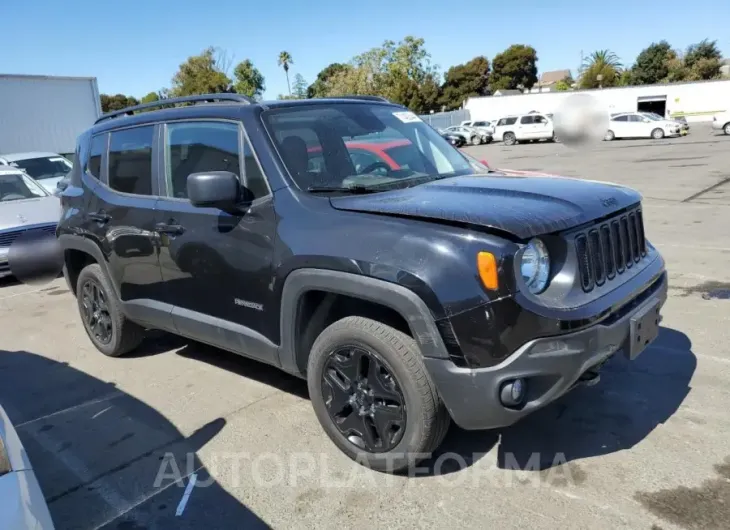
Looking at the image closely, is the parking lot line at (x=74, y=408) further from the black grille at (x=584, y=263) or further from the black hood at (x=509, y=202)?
the black grille at (x=584, y=263)

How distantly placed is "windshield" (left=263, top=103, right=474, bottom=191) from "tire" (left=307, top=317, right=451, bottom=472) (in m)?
0.89

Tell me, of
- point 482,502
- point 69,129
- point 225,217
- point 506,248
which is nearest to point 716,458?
point 482,502

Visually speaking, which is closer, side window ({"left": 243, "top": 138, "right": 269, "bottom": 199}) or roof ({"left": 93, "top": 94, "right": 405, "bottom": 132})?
side window ({"left": 243, "top": 138, "right": 269, "bottom": 199})

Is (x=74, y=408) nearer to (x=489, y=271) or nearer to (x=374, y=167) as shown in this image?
(x=374, y=167)

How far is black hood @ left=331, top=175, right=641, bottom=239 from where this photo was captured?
272 cm

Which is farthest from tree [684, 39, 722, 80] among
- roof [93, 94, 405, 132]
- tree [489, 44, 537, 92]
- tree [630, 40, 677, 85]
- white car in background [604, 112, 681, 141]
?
roof [93, 94, 405, 132]

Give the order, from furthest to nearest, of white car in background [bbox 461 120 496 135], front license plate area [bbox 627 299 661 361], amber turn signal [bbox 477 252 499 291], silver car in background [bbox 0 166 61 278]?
white car in background [bbox 461 120 496 135]
silver car in background [bbox 0 166 61 278]
front license plate area [bbox 627 299 661 361]
amber turn signal [bbox 477 252 499 291]

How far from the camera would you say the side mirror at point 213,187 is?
3.33 metres

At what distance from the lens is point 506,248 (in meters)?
2.62

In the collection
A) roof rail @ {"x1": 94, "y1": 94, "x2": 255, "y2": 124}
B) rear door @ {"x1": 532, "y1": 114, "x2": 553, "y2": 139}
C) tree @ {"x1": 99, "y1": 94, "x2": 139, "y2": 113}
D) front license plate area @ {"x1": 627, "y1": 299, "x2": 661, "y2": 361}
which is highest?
tree @ {"x1": 99, "y1": 94, "x2": 139, "y2": 113}

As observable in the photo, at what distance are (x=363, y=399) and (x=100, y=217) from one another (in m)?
2.78

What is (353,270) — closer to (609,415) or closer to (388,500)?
(388,500)

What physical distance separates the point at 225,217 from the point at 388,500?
1835 mm

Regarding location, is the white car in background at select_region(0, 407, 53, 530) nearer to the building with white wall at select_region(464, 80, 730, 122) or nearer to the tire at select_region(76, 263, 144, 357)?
the tire at select_region(76, 263, 144, 357)
